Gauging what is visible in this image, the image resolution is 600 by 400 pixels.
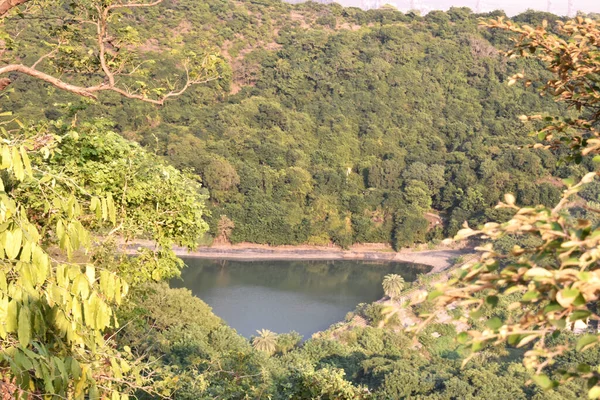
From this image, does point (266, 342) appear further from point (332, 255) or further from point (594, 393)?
point (594, 393)

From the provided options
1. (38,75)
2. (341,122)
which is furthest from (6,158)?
(341,122)

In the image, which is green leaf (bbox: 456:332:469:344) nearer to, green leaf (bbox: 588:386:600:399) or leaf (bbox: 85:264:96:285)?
green leaf (bbox: 588:386:600:399)

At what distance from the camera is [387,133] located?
115 feet

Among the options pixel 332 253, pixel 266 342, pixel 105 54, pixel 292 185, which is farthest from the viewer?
pixel 292 185

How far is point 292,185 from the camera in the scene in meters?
28.9

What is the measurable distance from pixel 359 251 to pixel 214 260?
22.1 feet

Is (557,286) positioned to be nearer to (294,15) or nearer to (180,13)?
(180,13)

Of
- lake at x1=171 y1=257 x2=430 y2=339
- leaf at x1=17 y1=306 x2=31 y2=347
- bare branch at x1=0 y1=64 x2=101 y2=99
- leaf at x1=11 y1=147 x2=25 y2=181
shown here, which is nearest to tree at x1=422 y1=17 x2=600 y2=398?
leaf at x1=17 y1=306 x2=31 y2=347

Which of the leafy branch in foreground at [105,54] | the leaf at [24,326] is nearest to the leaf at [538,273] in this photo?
the leaf at [24,326]

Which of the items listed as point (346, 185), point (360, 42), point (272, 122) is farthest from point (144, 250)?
point (360, 42)


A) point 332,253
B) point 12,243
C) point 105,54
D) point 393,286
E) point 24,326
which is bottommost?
point 332,253

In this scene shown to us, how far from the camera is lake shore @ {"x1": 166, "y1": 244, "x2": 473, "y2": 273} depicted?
25.4 metres

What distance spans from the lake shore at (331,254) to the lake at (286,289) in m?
0.60

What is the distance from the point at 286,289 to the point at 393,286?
12.5ft
